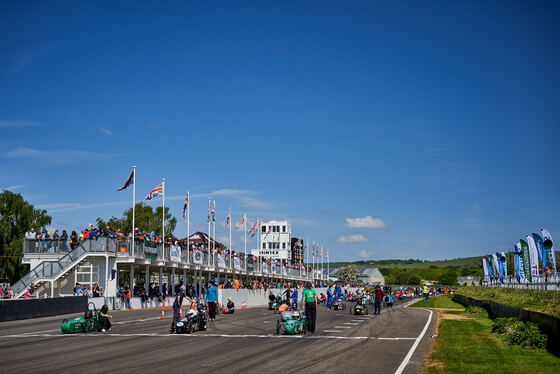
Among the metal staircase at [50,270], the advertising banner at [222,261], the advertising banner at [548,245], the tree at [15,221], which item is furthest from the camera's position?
the tree at [15,221]

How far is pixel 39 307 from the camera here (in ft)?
103

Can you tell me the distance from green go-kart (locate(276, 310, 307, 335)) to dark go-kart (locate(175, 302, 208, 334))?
10.5 ft

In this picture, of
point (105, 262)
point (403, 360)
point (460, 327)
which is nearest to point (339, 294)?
point (105, 262)

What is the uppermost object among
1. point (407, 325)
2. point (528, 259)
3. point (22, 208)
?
point (22, 208)

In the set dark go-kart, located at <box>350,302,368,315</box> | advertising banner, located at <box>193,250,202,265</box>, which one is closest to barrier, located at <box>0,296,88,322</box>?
dark go-kart, located at <box>350,302,368,315</box>

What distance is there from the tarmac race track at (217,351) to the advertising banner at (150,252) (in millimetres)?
19251

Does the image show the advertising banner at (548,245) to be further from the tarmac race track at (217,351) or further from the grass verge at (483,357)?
the grass verge at (483,357)

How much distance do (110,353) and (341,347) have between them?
20.6 feet

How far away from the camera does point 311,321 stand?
21453 mm

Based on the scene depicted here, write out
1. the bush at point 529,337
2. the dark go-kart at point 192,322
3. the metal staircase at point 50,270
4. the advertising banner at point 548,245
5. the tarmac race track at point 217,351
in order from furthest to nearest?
the advertising banner at point 548,245 → the metal staircase at point 50,270 → the dark go-kart at point 192,322 → the bush at point 529,337 → the tarmac race track at point 217,351

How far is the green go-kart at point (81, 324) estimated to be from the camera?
21.6 meters

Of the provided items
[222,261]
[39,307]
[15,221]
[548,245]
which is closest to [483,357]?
[39,307]

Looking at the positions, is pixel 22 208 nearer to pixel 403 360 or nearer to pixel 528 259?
pixel 528 259

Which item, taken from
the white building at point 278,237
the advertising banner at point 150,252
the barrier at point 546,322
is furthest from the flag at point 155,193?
the white building at point 278,237
